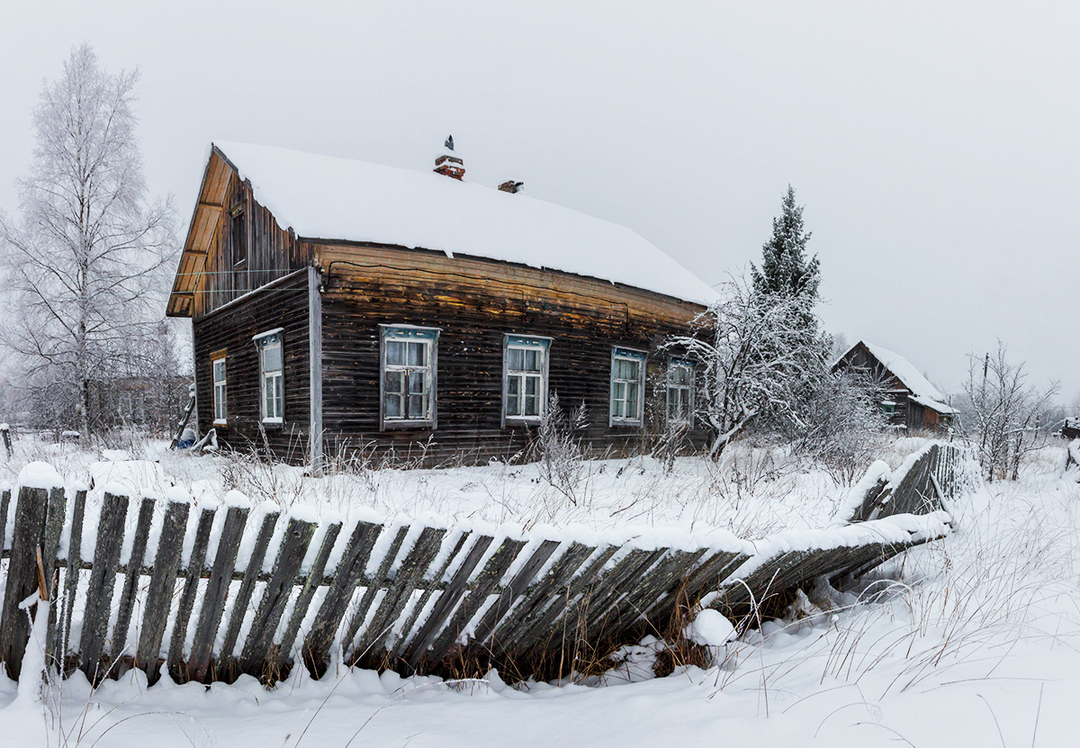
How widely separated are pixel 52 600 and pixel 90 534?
25 cm

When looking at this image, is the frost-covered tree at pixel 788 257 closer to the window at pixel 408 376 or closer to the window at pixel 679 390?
A: the window at pixel 679 390

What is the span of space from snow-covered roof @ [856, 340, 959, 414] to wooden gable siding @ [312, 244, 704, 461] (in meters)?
25.4

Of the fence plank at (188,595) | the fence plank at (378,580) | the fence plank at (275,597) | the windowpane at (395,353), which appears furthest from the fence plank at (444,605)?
the windowpane at (395,353)

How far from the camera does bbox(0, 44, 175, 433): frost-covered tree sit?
1537 cm

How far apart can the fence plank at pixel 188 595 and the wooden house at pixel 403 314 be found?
20.5 feet

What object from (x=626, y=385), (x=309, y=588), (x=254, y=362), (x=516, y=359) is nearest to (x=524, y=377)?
(x=516, y=359)

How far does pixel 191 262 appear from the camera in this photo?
555 inches

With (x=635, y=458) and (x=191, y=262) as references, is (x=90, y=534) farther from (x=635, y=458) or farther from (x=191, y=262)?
(x=191, y=262)

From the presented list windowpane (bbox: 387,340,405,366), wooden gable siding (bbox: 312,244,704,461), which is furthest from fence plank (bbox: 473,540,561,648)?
windowpane (bbox: 387,340,405,366)

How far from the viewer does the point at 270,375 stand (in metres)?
10.9

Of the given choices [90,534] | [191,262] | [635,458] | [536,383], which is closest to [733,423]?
[635,458]

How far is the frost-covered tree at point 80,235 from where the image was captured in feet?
50.4

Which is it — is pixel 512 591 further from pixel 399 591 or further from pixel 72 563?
pixel 72 563

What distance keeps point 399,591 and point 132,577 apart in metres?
0.96
